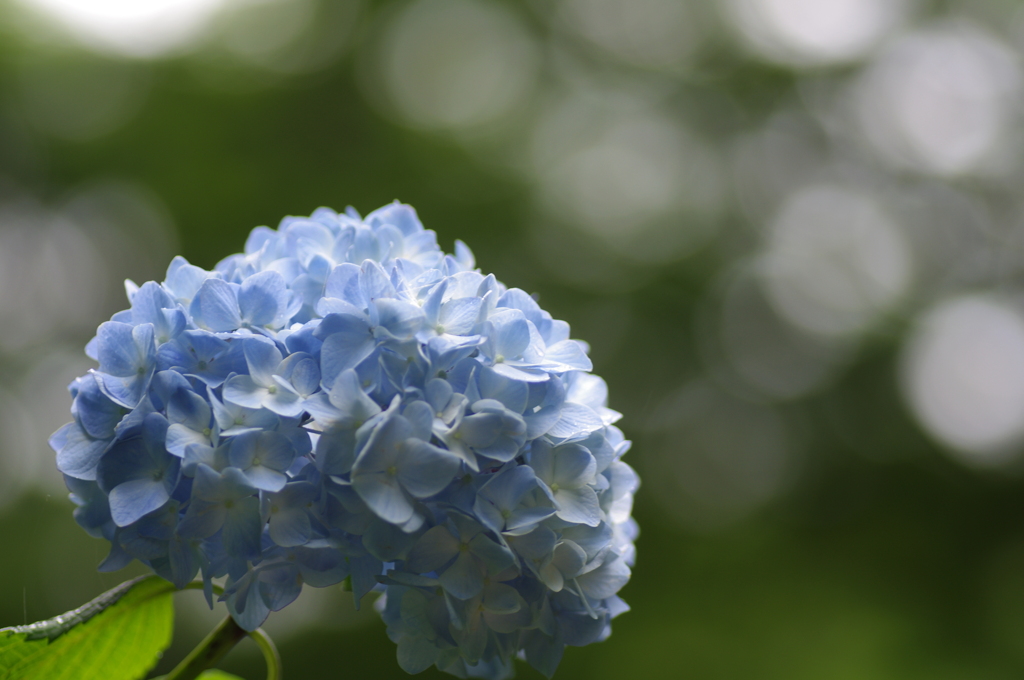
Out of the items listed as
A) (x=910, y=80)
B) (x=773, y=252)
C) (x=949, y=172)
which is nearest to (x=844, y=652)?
(x=773, y=252)

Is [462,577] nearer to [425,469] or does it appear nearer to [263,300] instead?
[425,469]

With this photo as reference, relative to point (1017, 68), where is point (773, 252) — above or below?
below

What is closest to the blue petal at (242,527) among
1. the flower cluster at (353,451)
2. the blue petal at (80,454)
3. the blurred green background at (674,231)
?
the flower cluster at (353,451)

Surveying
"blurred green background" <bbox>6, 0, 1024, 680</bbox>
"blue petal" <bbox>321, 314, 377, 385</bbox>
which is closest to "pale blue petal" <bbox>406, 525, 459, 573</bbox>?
"blue petal" <bbox>321, 314, 377, 385</bbox>

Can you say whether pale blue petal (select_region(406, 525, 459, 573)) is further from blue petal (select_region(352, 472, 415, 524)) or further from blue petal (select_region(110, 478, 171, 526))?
blue petal (select_region(110, 478, 171, 526))

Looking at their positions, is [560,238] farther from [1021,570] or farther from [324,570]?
[324,570]

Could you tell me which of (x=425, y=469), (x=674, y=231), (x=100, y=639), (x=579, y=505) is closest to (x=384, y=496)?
(x=425, y=469)
